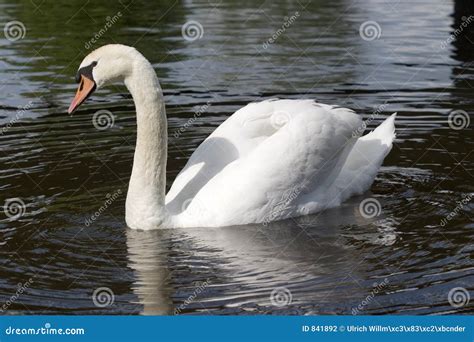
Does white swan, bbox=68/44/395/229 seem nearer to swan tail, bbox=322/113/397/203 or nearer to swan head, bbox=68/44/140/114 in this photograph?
swan head, bbox=68/44/140/114

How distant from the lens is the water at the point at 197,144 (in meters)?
8.75

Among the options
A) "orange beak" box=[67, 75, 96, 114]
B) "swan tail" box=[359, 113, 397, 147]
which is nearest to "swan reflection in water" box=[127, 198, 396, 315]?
"swan tail" box=[359, 113, 397, 147]

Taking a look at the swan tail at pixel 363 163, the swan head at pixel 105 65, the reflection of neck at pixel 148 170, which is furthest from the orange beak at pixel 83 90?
the swan tail at pixel 363 163

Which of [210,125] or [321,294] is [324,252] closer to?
[321,294]

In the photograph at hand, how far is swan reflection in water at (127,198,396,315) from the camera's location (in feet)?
28.0

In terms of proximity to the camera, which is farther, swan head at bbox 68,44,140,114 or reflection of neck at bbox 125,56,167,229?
reflection of neck at bbox 125,56,167,229

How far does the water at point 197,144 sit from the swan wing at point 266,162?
0.21m

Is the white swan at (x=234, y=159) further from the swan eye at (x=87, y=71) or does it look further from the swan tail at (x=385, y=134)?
the swan tail at (x=385, y=134)

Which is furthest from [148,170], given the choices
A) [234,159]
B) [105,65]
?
[105,65]

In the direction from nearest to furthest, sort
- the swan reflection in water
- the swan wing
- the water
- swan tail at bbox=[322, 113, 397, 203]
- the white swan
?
the swan reflection in water, the water, the white swan, the swan wing, swan tail at bbox=[322, 113, 397, 203]

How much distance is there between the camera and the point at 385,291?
862 cm

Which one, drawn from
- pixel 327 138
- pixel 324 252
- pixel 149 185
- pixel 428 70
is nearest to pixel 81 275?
pixel 149 185

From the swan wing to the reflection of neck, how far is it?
272 mm

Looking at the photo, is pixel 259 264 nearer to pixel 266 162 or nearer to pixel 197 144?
pixel 266 162
